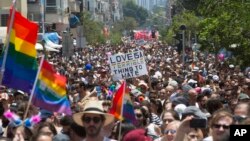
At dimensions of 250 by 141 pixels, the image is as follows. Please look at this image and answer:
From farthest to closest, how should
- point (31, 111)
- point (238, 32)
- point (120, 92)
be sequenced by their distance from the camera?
1. point (238, 32)
2. point (31, 111)
3. point (120, 92)

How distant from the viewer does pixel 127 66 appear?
59.9 feet

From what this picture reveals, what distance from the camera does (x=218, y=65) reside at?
1612 inches

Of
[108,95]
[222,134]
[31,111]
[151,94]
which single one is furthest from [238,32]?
[222,134]

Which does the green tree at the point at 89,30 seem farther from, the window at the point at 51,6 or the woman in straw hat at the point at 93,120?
the woman in straw hat at the point at 93,120

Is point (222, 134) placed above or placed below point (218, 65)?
above

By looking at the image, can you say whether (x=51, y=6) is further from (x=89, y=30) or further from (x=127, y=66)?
(x=127, y=66)

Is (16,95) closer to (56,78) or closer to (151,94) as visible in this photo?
(151,94)

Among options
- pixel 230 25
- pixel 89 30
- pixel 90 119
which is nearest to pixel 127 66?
pixel 90 119

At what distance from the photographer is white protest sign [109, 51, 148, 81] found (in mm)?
17969

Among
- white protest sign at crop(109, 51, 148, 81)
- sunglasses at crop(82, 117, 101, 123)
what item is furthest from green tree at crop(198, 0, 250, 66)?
sunglasses at crop(82, 117, 101, 123)

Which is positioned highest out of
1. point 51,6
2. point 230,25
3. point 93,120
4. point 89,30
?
point 93,120

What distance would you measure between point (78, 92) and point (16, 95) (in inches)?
93.1

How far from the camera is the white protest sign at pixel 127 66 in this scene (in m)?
18.0

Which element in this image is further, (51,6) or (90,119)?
(51,6)
